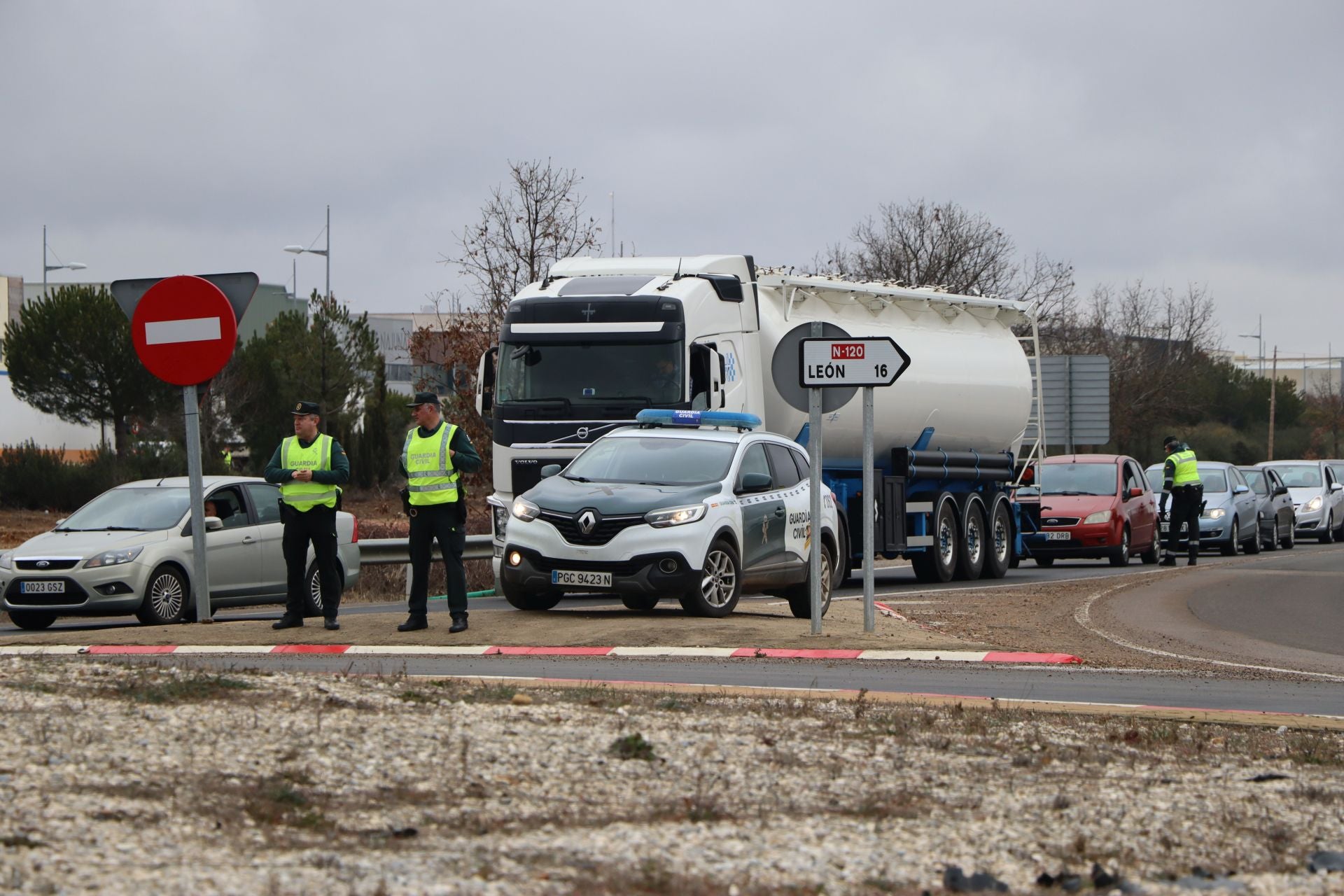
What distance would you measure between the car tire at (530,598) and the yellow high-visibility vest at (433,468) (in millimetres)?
1362

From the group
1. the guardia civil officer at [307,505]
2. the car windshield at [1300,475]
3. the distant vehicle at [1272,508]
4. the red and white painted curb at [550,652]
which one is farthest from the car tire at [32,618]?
the car windshield at [1300,475]

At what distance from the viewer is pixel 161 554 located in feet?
54.5

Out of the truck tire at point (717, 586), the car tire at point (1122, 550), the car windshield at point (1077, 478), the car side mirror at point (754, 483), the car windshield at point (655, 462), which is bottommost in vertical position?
the car tire at point (1122, 550)

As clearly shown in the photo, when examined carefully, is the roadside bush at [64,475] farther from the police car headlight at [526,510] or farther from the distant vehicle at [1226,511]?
the police car headlight at [526,510]

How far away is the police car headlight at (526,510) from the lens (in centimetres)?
1458

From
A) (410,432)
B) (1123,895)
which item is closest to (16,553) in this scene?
(410,432)

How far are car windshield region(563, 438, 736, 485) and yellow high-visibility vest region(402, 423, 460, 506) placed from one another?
6.07 ft

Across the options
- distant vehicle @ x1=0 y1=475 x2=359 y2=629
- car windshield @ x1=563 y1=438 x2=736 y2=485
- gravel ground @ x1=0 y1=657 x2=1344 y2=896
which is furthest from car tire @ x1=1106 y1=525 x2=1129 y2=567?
gravel ground @ x1=0 y1=657 x2=1344 y2=896

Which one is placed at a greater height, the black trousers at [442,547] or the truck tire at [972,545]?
the black trousers at [442,547]

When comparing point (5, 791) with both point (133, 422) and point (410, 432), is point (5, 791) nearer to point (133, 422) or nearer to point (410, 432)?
point (410, 432)

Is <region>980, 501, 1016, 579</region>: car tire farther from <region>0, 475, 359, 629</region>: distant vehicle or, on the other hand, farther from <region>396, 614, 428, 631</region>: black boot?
<region>396, 614, 428, 631</region>: black boot

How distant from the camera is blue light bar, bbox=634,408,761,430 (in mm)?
16016

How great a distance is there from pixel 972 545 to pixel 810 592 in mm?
9807

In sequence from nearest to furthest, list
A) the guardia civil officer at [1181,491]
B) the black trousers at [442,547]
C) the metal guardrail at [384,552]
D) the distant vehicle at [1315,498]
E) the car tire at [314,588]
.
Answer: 1. the black trousers at [442,547]
2. the car tire at [314,588]
3. the metal guardrail at [384,552]
4. the guardia civil officer at [1181,491]
5. the distant vehicle at [1315,498]
